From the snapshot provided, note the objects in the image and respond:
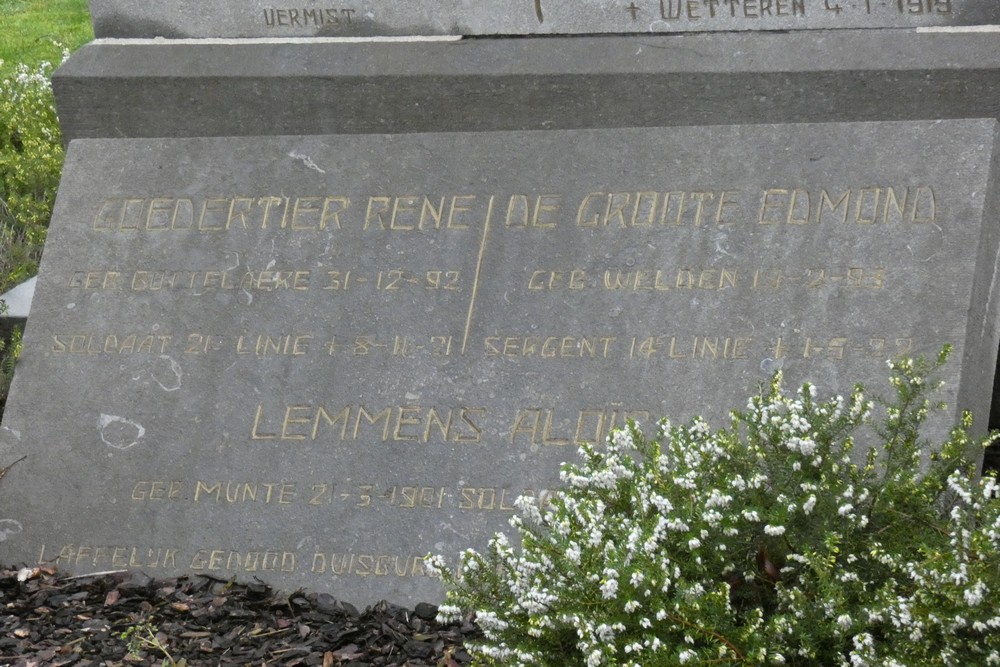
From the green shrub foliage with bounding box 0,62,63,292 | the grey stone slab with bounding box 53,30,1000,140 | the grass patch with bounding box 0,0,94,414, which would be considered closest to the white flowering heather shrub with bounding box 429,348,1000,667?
the grey stone slab with bounding box 53,30,1000,140

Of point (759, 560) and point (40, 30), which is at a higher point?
point (40, 30)

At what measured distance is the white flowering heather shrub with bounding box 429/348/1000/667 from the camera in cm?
347

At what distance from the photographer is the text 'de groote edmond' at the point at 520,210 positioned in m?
5.49

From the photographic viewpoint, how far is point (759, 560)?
3828 millimetres

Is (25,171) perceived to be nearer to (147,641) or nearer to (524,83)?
(524,83)

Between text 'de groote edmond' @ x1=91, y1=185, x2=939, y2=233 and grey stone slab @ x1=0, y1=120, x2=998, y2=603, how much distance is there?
0.01 meters

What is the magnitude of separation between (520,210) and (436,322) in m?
0.57


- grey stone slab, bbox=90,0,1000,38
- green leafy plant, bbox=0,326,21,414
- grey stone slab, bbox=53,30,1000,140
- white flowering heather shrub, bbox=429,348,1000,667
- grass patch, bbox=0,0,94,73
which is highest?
grass patch, bbox=0,0,94,73

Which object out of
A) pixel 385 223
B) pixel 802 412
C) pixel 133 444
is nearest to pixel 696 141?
pixel 385 223

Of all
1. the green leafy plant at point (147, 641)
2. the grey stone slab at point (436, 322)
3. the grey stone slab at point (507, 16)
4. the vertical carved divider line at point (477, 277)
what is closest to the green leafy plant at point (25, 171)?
the grey stone slab at point (507, 16)

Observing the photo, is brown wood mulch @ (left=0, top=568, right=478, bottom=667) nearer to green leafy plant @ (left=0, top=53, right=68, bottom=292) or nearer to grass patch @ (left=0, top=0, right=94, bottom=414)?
grass patch @ (left=0, top=0, right=94, bottom=414)

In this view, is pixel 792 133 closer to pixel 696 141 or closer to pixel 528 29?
pixel 696 141

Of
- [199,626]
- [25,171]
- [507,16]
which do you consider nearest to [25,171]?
[25,171]

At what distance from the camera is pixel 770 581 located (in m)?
3.79
